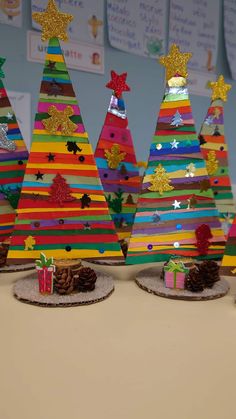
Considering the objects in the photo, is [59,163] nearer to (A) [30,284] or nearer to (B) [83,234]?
(B) [83,234]

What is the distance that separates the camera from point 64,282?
0.77 metres

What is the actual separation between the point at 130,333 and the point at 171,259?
0.88 ft

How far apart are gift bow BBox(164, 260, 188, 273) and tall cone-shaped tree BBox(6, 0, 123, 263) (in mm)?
114

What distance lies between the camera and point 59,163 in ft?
2.80

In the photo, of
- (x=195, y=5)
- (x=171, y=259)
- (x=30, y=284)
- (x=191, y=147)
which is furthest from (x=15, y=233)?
(x=195, y=5)

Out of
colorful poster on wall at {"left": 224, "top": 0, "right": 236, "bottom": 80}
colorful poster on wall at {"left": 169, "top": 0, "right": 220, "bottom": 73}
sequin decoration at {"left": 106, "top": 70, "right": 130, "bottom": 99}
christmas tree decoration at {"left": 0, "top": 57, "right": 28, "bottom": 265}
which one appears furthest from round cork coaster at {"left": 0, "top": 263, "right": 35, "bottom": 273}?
colorful poster on wall at {"left": 224, "top": 0, "right": 236, "bottom": 80}

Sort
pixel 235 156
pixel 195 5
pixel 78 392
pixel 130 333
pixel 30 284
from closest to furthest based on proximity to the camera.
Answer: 1. pixel 78 392
2. pixel 130 333
3. pixel 30 284
4. pixel 195 5
5. pixel 235 156

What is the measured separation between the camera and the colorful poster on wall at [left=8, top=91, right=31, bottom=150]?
133 centimetres

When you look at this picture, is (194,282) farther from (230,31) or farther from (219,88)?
(230,31)

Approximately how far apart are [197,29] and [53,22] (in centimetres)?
112

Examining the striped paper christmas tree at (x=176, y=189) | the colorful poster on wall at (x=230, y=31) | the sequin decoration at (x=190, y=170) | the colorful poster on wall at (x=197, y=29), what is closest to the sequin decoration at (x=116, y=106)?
the striped paper christmas tree at (x=176, y=189)

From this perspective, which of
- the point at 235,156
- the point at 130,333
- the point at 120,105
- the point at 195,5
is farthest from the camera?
the point at 235,156

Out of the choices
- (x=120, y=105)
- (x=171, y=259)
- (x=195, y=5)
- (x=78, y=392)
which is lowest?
(x=78, y=392)

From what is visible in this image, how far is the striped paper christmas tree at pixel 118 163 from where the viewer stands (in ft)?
3.39
